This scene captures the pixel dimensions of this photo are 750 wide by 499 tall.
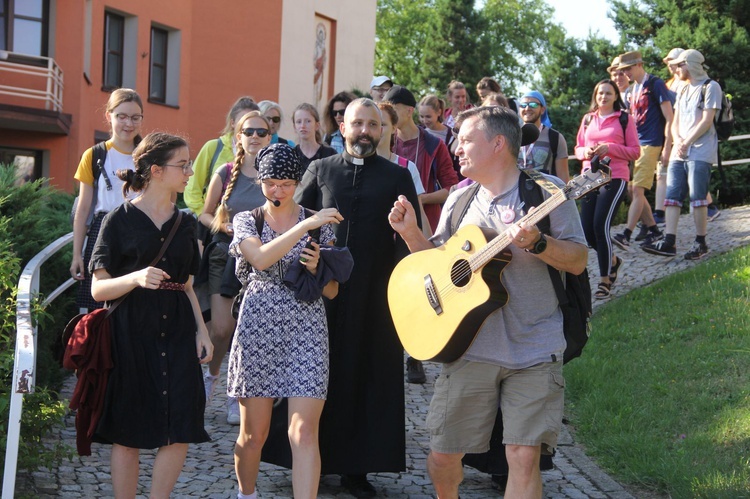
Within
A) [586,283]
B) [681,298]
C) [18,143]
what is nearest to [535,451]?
[586,283]

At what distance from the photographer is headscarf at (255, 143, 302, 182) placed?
5.28 meters

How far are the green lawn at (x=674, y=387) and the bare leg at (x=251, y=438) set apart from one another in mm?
2304

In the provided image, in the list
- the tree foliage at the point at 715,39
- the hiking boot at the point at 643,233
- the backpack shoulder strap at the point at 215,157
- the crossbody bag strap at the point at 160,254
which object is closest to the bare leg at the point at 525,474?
the crossbody bag strap at the point at 160,254

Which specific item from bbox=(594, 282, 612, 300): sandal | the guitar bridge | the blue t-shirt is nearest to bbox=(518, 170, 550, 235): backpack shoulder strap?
the guitar bridge

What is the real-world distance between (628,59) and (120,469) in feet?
28.2

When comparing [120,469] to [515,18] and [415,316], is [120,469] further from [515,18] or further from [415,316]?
[515,18]

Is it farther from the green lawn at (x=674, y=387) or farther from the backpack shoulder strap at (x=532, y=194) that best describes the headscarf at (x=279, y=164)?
the green lawn at (x=674, y=387)

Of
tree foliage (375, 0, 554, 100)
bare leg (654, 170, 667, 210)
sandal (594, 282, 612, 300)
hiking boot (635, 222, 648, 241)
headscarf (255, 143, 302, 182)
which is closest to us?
headscarf (255, 143, 302, 182)

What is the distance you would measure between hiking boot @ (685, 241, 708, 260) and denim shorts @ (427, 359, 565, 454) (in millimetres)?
7350

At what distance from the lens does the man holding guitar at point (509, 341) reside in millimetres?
4605

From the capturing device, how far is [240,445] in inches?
211

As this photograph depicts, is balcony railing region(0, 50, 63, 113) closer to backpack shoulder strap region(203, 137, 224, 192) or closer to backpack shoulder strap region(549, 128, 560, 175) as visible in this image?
backpack shoulder strap region(203, 137, 224, 192)

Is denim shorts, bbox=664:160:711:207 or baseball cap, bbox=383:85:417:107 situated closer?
baseball cap, bbox=383:85:417:107

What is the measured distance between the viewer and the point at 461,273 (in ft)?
15.9
